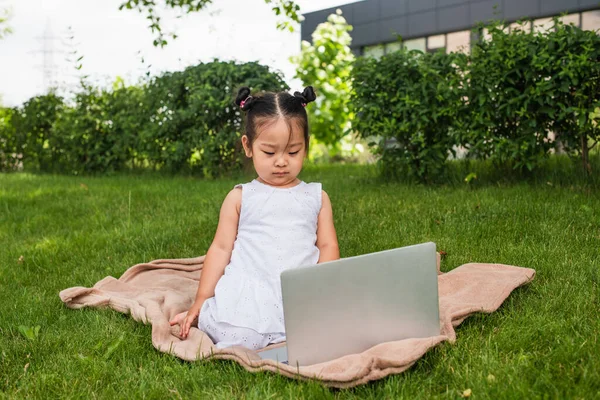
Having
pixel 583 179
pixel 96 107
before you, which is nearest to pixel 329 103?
pixel 96 107

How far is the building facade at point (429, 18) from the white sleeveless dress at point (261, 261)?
1604 cm

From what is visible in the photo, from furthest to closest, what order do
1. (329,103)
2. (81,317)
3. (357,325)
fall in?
(329,103) < (81,317) < (357,325)

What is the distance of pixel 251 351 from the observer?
2.65 metres

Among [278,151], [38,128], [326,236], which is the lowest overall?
[326,236]

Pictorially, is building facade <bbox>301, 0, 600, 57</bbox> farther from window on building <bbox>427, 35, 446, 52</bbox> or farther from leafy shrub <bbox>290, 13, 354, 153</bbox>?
leafy shrub <bbox>290, 13, 354, 153</bbox>

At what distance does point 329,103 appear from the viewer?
13.1 m

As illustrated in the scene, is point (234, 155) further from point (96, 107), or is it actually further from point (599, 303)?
point (599, 303)

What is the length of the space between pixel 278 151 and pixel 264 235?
42 cm

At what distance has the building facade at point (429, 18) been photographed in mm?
17750

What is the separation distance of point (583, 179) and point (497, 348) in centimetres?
382

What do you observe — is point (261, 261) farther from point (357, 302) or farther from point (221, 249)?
point (357, 302)

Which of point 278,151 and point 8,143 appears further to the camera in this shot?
point 8,143

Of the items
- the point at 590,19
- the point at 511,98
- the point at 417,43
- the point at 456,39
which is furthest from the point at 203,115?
the point at 417,43

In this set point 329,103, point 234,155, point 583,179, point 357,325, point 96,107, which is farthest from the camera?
point 329,103
